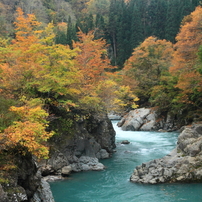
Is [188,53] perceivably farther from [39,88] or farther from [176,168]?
[39,88]

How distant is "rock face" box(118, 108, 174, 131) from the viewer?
2870 centimetres

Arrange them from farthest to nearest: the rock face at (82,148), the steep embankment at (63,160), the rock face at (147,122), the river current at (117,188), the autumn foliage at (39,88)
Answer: the rock face at (147,122)
the rock face at (82,148)
the river current at (117,188)
the autumn foliage at (39,88)
the steep embankment at (63,160)

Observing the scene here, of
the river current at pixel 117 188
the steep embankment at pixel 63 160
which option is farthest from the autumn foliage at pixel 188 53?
the steep embankment at pixel 63 160

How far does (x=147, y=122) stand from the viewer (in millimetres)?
29344

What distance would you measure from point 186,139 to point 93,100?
7.01 metres

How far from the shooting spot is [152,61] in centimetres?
3591

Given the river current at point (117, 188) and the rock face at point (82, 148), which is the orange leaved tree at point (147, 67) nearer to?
the rock face at point (82, 148)

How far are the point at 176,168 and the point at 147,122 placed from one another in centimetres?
1638

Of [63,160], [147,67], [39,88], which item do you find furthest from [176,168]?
[147,67]

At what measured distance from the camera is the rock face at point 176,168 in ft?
41.2

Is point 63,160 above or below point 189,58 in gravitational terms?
below

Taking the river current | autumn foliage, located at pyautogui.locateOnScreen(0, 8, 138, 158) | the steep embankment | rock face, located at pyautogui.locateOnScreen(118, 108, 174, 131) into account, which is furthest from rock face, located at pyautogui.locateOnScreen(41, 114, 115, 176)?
rock face, located at pyautogui.locateOnScreen(118, 108, 174, 131)

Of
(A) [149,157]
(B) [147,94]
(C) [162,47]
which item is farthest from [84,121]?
(C) [162,47]

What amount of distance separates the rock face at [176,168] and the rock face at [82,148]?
3.39 m
